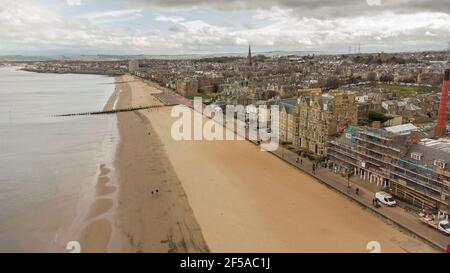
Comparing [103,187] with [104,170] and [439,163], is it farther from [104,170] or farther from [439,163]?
[439,163]

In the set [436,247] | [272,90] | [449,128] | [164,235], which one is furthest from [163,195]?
[272,90]

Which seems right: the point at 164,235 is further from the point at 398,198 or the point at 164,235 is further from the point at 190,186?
the point at 398,198

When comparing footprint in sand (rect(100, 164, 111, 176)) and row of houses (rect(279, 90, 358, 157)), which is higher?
row of houses (rect(279, 90, 358, 157))

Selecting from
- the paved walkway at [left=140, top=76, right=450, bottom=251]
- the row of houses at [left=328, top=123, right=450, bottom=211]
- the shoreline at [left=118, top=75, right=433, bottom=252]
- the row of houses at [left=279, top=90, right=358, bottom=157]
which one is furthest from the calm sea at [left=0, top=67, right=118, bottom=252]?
the row of houses at [left=328, top=123, right=450, bottom=211]

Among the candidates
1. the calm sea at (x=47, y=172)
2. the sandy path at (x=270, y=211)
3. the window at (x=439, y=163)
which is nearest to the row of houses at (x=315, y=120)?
the sandy path at (x=270, y=211)

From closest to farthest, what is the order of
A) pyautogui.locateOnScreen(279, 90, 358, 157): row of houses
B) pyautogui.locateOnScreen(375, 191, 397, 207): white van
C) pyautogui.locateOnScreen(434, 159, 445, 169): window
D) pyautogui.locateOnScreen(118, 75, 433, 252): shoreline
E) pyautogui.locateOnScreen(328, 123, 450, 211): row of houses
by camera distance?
pyautogui.locateOnScreen(118, 75, 433, 252): shoreline → pyautogui.locateOnScreen(434, 159, 445, 169): window → pyautogui.locateOnScreen(328, 123, 450, 211): row of houses → pyautogui.locateOnScreen(375, 191, 397, 207): white van → pyautogui.locateOnScreen(279, 90, 358, 157): row of houses

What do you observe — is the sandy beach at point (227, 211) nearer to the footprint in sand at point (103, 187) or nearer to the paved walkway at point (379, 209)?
the footprint in sand at point (103, 187)

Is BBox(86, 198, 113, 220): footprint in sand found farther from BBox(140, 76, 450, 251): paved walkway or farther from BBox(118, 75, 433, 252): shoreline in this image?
BBox(140, 76, 450, 251): paved walkway
